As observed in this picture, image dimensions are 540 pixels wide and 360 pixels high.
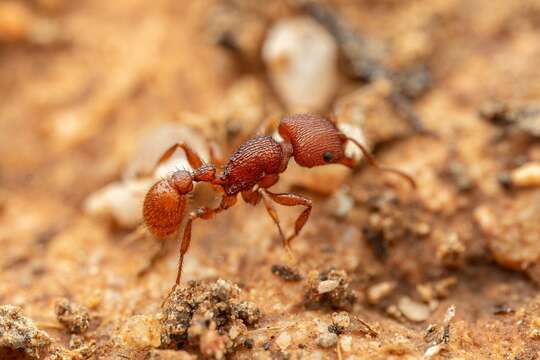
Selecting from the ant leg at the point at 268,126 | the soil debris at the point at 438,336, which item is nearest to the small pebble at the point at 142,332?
the soil debris at the point at 438,336

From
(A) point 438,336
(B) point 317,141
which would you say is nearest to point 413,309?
(A) point 438,336

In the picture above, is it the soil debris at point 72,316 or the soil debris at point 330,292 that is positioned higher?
the soil debris at point 72,316

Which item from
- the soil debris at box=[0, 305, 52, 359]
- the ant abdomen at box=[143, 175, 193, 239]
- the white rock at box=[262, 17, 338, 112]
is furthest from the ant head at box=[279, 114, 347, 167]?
the soil debris at box=[0, 305, 52, 359]

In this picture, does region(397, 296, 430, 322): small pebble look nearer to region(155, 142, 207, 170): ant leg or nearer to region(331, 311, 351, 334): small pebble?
region(331, 311, 351, 334): small pebble

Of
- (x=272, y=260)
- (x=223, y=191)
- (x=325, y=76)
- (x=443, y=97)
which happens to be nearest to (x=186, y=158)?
(x=223, y=191)

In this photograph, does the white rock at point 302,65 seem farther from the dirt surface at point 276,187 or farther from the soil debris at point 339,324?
the soil debris at point 339,324

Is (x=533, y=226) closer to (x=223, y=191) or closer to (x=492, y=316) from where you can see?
(x=492, y=316)
